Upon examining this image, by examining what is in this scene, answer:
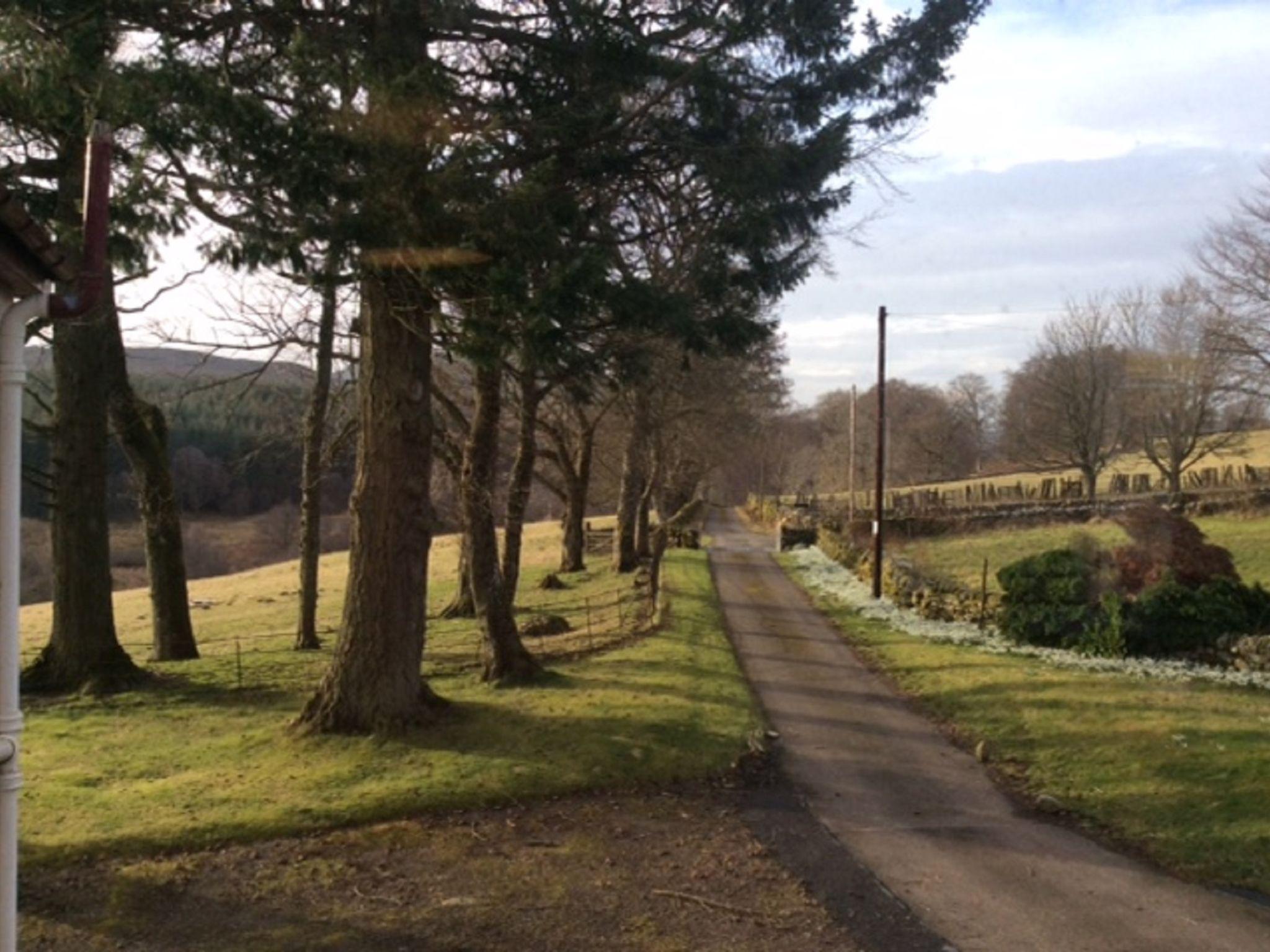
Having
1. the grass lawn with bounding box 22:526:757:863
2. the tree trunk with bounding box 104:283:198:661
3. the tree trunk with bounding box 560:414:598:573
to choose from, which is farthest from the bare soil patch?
the tree trunk with bounding box 560:414:598:573

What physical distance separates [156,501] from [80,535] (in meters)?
2.40

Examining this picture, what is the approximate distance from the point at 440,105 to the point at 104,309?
7.12 m

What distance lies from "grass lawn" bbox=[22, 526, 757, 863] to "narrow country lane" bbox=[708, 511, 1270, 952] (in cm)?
119

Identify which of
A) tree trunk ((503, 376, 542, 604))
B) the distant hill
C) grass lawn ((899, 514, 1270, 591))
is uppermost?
the distant hill

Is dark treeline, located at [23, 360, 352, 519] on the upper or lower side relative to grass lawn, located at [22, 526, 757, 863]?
upper

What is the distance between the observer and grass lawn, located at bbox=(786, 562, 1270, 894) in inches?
339

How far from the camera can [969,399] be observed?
98.1m

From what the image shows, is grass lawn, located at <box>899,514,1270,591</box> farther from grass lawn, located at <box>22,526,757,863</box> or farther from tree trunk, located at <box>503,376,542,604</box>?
grass lawn, located at <box>22,526,757,863</box>

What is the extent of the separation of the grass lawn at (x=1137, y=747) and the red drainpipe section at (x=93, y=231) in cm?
806

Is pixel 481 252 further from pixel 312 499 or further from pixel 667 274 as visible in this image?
pixel 312 499

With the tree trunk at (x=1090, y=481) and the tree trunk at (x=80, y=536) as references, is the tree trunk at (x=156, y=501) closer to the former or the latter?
the tree trunk at (x=80, y=536)

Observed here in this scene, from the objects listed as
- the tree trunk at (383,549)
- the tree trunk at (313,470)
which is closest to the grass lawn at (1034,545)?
the tree trunk at (313,470)

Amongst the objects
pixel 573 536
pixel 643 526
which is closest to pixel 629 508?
pixel 573 536

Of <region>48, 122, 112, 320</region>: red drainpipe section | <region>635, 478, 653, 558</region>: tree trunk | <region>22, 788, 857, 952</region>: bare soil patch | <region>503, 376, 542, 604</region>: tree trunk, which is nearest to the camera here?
<region>48, 122, 112, 320</region>: red drainpipe section
